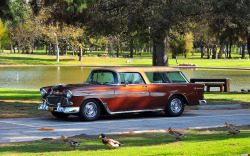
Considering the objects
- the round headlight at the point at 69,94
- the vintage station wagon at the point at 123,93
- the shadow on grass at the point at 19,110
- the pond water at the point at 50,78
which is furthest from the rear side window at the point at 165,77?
the pond water at the point at 50,78

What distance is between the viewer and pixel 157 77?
14742 millimetres

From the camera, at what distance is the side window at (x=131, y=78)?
45.5 ft

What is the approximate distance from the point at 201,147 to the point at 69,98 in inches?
232

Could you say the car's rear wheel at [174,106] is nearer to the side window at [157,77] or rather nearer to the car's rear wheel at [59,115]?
the side window at [157,77]

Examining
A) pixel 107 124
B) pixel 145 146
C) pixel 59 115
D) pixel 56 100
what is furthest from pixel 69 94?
pixel 145 146

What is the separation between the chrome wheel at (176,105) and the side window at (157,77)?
2.51ft

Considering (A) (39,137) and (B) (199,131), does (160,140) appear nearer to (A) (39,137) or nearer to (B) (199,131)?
(B) (199,131)

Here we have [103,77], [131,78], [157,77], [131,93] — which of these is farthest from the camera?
[157,77]

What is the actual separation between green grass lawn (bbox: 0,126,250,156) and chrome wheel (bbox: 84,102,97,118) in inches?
119

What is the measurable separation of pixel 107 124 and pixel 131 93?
1.78 m

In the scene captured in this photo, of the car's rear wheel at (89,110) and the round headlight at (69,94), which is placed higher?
the round headlight at (69,94)

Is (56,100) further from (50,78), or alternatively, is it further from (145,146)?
(50,78)

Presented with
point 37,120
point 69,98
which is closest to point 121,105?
point 69,98

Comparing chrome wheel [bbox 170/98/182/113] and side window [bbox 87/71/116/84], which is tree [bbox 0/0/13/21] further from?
chrome wheel [bbox 170/98/182/113]
